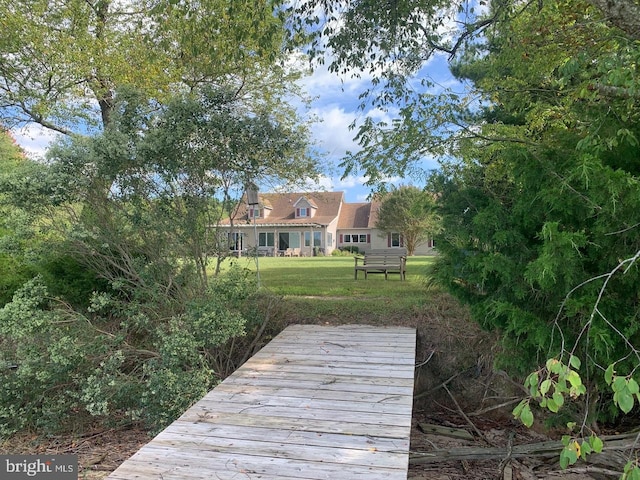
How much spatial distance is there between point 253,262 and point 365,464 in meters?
4.12

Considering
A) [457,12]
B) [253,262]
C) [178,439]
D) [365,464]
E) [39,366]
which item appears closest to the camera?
[365,464]

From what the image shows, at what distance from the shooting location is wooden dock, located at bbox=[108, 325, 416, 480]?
89.9 inches

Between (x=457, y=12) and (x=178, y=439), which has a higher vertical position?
(x=457, y=12)

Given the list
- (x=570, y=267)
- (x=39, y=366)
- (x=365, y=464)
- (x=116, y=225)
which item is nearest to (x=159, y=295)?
(x=116, y=225)

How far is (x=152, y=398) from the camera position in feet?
13.8

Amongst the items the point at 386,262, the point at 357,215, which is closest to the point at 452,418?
the point at 386,262

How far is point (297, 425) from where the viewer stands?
9.32 ft

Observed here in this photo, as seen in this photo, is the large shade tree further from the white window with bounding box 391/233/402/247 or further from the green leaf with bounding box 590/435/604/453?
the white window with bounding box 391/233/402/247

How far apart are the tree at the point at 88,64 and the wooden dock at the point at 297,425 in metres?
5.41

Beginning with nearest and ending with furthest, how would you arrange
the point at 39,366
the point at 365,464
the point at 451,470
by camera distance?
the point at 365,464 → the point at 451,470 → the point at 39,366

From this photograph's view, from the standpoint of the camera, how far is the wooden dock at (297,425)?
7.49 feet

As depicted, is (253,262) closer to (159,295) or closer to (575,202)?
(159,295)


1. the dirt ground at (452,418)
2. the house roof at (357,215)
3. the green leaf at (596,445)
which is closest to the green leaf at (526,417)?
the green leaf at (596,445)

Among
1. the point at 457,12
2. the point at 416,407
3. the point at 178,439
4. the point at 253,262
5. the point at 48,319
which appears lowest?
the point at 416,407
